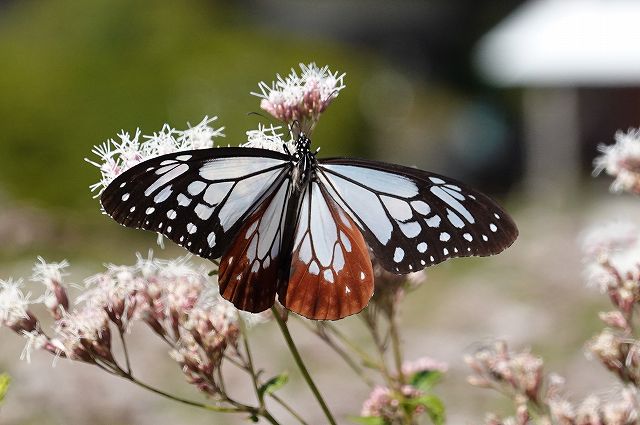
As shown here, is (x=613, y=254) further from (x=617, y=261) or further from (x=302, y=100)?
(x=302, y=100)

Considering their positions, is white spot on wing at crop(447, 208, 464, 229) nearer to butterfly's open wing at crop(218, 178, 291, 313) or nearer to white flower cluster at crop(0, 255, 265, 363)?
butterfly's open wing at crop(218, 178, 291, 313)

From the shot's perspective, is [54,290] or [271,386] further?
[54,290]

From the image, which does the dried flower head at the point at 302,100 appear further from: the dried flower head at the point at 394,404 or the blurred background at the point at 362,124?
the blurred background at the point at 362,124

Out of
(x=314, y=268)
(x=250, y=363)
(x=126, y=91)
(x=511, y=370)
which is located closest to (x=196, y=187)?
(x=314, y=268)

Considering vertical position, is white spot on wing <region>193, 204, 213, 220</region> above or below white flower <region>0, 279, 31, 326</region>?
above

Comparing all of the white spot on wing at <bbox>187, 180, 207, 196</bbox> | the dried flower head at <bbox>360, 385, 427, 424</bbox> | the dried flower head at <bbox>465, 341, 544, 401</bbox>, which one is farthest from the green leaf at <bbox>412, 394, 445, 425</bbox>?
the white spot on wing at <bbox>187, 180, 207, 196</bbox>

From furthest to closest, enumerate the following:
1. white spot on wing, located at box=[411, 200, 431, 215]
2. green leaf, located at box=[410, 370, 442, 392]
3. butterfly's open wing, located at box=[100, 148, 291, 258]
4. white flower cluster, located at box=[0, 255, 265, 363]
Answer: green leaf, located at box=[410, 370, 442, 392], white flower cluster, located at box=[0, 255, 265, 363], white spot on wing, located at box=[411, 200, 431, 215], butterfly's open wing, located at box=[100, 148, 291, 258]
